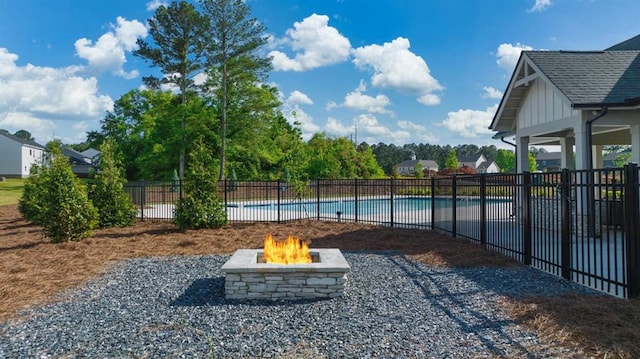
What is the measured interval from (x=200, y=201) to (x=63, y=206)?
3.32 metres

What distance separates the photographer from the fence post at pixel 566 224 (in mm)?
5828

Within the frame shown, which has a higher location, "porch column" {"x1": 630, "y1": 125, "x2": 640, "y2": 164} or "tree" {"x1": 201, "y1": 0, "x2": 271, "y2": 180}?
"tree" {"x1": 201, "y1": 0, "x2": 271, "y2": 180}

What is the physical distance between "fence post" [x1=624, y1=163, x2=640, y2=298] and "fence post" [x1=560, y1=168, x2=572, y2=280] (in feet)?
3.24

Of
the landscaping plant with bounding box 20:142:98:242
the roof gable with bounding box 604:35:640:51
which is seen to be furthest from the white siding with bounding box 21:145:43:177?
the roof gable with bounding box 604:35:640:51

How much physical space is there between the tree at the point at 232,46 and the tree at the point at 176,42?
51.2 inches

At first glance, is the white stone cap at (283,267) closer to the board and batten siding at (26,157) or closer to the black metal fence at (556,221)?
the black metal fence at (556,221)

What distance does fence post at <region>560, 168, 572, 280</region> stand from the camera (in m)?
5.83

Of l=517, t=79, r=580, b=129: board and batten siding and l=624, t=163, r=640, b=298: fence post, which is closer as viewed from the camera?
l=624, t=163, r=640, b=298: fence post

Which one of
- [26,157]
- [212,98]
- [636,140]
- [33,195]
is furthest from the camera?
[26,157]

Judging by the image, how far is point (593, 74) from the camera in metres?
9.55

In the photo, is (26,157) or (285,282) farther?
(26,157)

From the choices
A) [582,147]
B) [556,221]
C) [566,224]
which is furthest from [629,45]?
[566,224]

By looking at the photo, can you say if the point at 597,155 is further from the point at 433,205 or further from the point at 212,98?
the point at 212,98

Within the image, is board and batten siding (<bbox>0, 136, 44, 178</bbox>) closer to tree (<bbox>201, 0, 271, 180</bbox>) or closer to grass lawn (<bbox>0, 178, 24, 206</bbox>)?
grass lawn (<bbox>0, 178, 24, 206</bbox>)
